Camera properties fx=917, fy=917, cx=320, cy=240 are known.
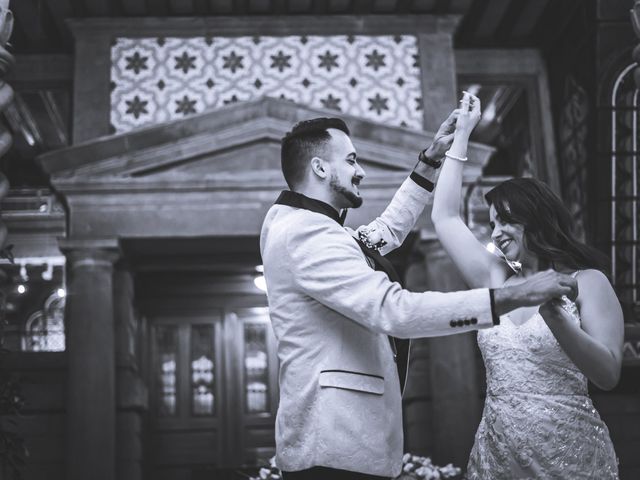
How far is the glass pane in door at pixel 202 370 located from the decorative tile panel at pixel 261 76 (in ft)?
12.0

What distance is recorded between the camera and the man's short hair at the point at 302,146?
3409 mm

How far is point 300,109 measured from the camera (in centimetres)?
936

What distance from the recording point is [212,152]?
30.8 ft

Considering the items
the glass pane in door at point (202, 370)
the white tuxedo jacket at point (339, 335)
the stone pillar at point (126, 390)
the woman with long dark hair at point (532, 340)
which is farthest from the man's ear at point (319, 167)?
the glass pane in door at point (202, 370)

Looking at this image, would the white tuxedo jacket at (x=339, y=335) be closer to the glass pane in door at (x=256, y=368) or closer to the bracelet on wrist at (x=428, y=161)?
the bracelet on wrist at (x=428, y=161)

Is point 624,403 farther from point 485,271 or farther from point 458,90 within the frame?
point 485,271

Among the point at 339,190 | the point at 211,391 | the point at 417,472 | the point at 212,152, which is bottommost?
the point at 417,472

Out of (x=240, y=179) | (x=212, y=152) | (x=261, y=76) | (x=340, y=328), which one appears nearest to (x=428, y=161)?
(x=340, y=328)

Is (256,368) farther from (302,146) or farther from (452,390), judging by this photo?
(302,146)

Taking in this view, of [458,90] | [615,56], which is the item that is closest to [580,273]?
[615,56]

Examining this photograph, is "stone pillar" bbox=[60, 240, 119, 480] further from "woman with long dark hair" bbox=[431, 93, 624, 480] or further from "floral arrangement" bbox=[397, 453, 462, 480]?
"woman with long dark hair" bbox=[431, 93, 624, 480]

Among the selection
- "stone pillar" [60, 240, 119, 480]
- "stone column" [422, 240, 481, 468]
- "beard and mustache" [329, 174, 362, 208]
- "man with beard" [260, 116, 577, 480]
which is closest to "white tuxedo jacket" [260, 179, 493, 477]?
"man with beard" [260, 116, 577, 480]

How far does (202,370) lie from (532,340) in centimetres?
970

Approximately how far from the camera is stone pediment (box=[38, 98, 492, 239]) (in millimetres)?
9242
